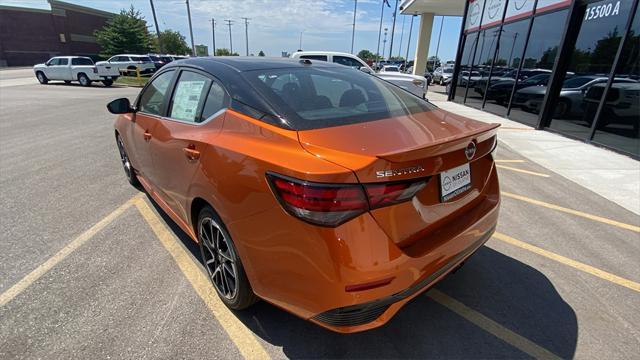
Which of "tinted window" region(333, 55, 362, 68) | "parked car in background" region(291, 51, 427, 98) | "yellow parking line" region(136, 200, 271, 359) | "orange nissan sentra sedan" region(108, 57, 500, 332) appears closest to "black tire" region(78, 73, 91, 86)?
"parked car in background" region(291, 51, 427, 98)

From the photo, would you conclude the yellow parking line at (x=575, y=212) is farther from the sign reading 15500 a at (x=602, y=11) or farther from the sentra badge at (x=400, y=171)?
the sign reading 15500 a at (x=602, y=11)

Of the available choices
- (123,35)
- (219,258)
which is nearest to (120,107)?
(219,258)

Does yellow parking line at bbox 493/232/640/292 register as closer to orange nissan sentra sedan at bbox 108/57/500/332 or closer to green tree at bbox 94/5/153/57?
orange nissan sentra sedan at bbox 108/57/500/332

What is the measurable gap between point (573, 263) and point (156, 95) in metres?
4.18

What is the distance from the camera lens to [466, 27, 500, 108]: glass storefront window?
13391 mm

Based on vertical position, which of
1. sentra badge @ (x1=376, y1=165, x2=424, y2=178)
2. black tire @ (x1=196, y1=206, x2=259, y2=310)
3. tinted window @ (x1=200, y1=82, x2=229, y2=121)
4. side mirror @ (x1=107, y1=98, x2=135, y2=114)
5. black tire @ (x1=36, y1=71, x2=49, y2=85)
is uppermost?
tinted window @ (x1=200, y1=82, x2=229, y2=121)

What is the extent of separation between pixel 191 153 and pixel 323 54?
10213 millimetres

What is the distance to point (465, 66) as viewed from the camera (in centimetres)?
1627

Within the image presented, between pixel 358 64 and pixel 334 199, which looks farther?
pixel 358 64

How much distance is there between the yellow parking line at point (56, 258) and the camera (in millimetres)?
2629

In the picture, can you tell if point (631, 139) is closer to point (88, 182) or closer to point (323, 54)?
point (323, 54)

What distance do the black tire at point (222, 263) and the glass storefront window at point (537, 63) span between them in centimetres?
1028

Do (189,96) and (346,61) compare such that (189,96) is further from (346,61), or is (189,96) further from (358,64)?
(358,64)

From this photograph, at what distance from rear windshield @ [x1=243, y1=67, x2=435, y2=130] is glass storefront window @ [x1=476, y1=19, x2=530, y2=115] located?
10.5m
